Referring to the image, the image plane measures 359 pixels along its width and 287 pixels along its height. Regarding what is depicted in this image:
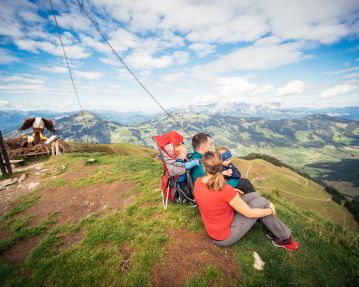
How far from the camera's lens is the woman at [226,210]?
5035 mm

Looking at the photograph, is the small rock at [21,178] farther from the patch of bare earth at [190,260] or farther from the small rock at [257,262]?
the small rock at [257,262]

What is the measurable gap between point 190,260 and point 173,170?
3033mm

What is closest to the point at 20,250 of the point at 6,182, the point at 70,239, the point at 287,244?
the point at 70,239

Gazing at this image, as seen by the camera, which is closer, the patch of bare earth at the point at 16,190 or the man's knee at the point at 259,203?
the man's knee at the point at 259,203

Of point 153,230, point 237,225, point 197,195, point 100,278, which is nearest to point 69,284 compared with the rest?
point 100,278

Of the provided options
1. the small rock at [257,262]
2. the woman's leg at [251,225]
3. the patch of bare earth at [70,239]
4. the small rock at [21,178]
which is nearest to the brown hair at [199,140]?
the woman's leg at [251,225]

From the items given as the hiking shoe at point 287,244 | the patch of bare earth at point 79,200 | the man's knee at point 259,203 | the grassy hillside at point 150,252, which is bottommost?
the patch of bare earth at point 79,200

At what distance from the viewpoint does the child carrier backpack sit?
7.38 meters

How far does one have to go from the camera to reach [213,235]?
585 centimetres

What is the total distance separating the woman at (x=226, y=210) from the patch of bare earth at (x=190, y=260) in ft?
1.42

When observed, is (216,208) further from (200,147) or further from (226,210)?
(200,147)

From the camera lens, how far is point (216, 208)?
5.25m

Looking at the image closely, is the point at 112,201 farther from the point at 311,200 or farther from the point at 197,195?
the point at 311,200

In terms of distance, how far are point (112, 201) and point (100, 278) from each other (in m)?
5.17
